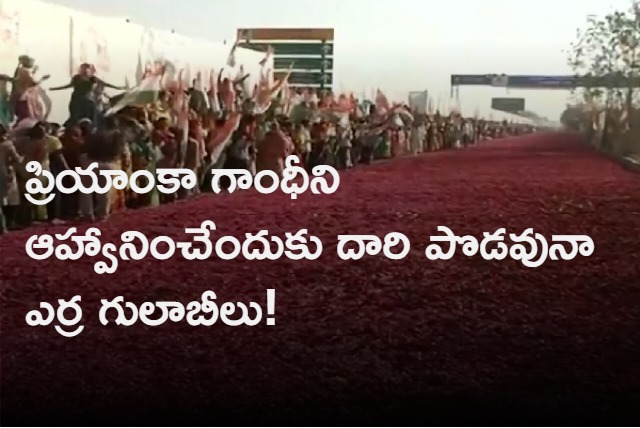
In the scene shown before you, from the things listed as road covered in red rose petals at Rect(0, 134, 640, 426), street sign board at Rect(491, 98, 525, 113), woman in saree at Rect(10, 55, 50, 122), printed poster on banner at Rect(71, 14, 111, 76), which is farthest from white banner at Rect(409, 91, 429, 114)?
woman in saree at Rect(10, 55, 50, 122)

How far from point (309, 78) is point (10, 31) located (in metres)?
0.77

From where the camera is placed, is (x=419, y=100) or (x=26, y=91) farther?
(x=419, y=100)

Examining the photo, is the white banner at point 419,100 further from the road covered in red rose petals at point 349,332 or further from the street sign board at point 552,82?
the road covered in red rose petals at point 349,332

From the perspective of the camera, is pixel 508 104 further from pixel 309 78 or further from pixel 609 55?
pixel 309 78

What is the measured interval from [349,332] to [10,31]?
113cm

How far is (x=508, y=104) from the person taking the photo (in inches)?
168

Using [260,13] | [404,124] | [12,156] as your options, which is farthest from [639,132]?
A: [12,156]

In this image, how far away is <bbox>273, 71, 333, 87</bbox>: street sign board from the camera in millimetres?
4343

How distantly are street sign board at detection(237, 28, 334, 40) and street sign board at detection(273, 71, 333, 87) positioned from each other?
95mm

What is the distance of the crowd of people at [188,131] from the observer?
4250 millimetres

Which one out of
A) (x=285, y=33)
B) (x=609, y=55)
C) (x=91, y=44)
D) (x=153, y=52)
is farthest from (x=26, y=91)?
(x=609, y=55)
